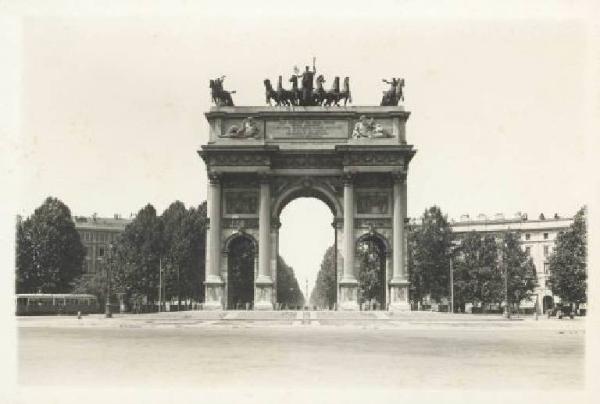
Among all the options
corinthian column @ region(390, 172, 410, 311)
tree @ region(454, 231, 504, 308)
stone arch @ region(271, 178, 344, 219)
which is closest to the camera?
corinthian column @ region(390, 172, 410, 311)

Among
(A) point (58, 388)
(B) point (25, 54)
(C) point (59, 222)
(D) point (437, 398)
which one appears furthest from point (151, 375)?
(C) point (59, 222)

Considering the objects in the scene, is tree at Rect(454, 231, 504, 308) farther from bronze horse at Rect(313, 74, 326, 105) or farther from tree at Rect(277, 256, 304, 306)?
bronze horse at Rect(313, 74, 326, 105)

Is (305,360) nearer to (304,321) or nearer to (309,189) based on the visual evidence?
(304,321)

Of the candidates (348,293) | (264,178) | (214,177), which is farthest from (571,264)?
(214,177)

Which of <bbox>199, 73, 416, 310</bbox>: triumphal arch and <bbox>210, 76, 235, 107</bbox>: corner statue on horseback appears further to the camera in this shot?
<bbox>210, 76, 235, 107</bbox>: corner statue on horseback

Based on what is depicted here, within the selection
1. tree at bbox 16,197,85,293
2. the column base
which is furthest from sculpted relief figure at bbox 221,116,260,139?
tree at bbox 16,197,85,293

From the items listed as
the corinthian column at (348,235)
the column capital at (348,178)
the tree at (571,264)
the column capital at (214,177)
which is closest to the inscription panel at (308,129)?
the column capital at (348,178)
